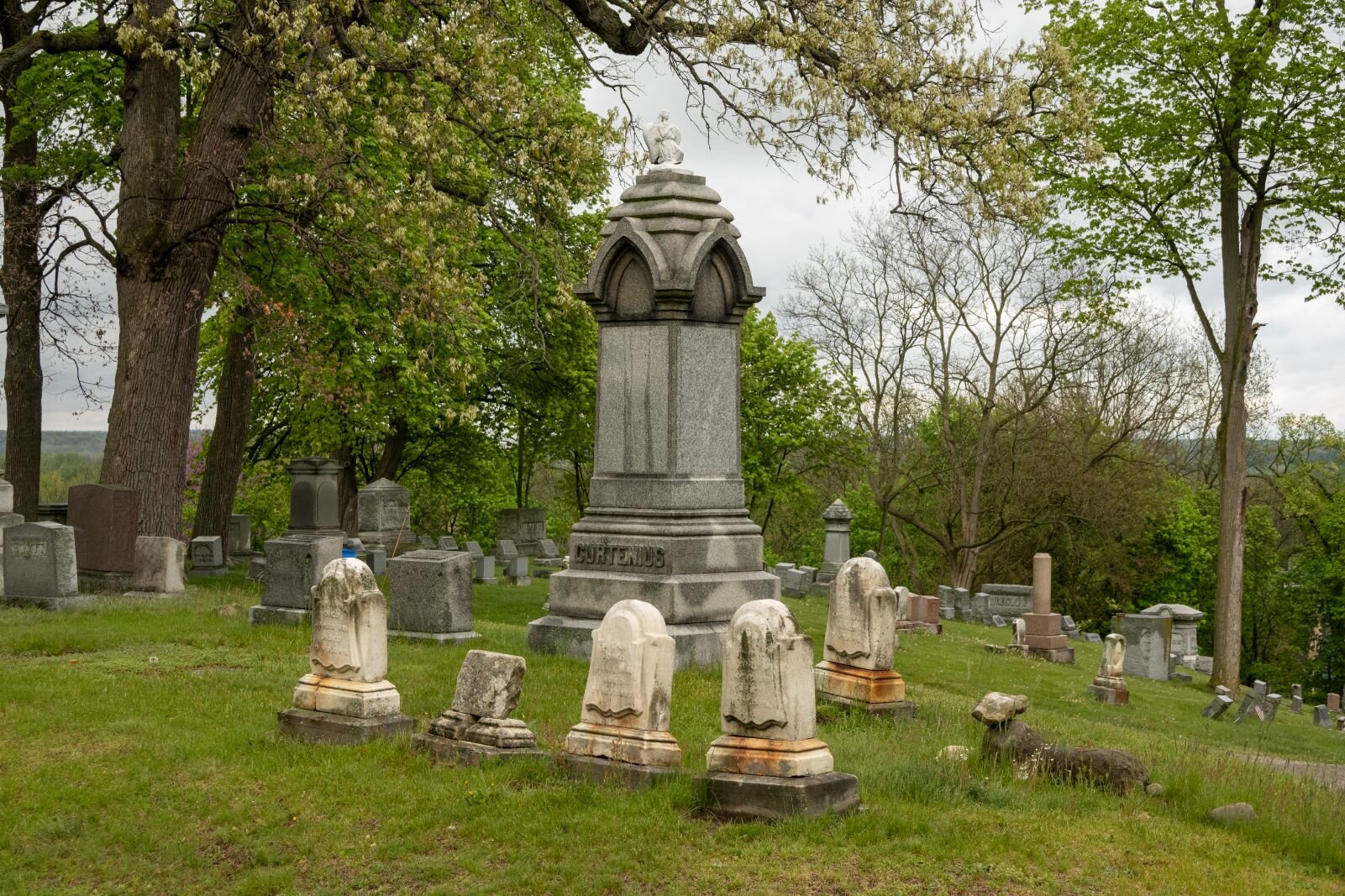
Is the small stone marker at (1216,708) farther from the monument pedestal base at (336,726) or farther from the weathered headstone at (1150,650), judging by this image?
the monument pedestal base at (336,726)

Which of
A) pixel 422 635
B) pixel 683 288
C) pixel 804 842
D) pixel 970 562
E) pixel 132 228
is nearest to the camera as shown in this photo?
pixel 804 842

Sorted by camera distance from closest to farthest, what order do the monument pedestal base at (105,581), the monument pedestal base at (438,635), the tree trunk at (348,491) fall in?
the monument pedestal base at (438,635)
the monument pedestal base at (105,581)
the tree trunk at (348,491)

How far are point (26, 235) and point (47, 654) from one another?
8.45m

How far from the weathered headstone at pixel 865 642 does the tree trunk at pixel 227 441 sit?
15.5 metres

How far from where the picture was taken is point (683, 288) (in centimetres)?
1152

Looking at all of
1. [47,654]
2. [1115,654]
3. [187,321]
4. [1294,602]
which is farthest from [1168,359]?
[47,654]

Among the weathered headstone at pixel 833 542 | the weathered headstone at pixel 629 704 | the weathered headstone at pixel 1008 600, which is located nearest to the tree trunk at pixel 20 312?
the weathered headstone at pixel 629 704

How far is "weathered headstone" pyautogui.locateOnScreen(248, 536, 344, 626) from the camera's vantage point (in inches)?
541

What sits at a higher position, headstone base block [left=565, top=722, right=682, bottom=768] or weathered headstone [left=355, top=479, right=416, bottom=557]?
weathered headstone [left=355, top=479, right=416, bottom=557]

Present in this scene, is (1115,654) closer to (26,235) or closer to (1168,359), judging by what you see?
(26,235)

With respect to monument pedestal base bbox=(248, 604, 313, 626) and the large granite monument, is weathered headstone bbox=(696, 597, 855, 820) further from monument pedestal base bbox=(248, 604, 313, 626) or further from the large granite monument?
monument pedestal base bbox=(248, 604, 313, 626)

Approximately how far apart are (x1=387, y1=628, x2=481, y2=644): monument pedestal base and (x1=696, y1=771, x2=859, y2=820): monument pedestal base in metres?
6.21

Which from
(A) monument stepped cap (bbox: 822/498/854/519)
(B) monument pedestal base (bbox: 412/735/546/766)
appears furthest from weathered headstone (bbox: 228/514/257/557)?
(B) monument pedestal base (bbox: 412/735/546/766)

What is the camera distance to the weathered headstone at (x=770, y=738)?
21.7 feet
